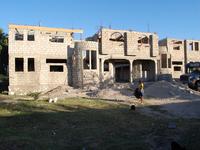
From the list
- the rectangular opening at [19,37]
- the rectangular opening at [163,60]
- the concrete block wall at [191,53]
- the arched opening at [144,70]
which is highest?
the rectangular opening at [19,37]

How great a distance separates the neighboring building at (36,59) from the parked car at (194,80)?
14263 mm

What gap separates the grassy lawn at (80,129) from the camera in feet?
43.0

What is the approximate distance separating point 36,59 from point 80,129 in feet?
84.4

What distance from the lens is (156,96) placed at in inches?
1344

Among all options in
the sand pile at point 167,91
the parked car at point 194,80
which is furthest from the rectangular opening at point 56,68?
the parked car at point 194,80

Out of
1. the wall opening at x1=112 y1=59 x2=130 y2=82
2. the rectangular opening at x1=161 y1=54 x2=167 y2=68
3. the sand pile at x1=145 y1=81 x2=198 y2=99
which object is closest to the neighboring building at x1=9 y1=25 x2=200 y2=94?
the wall opening at x1=112 y1=59 x2=130 y2=82

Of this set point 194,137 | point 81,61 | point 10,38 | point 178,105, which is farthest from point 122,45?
point 194,137

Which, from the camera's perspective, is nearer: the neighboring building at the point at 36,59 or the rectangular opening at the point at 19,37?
the neighboring building at the point at 36,59

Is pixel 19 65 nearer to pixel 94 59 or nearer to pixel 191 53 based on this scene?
pixel 94 59

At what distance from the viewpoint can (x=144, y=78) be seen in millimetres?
47594

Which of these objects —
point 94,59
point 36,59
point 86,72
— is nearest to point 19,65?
point 36,59

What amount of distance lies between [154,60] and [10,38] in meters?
18.3

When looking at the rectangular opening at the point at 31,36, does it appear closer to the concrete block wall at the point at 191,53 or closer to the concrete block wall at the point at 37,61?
the concrete block wall at the point at 37,61

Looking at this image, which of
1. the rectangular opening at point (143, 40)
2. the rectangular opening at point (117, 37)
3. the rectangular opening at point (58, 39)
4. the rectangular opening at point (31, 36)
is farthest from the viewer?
the rectangular opening at point (143, 40)
